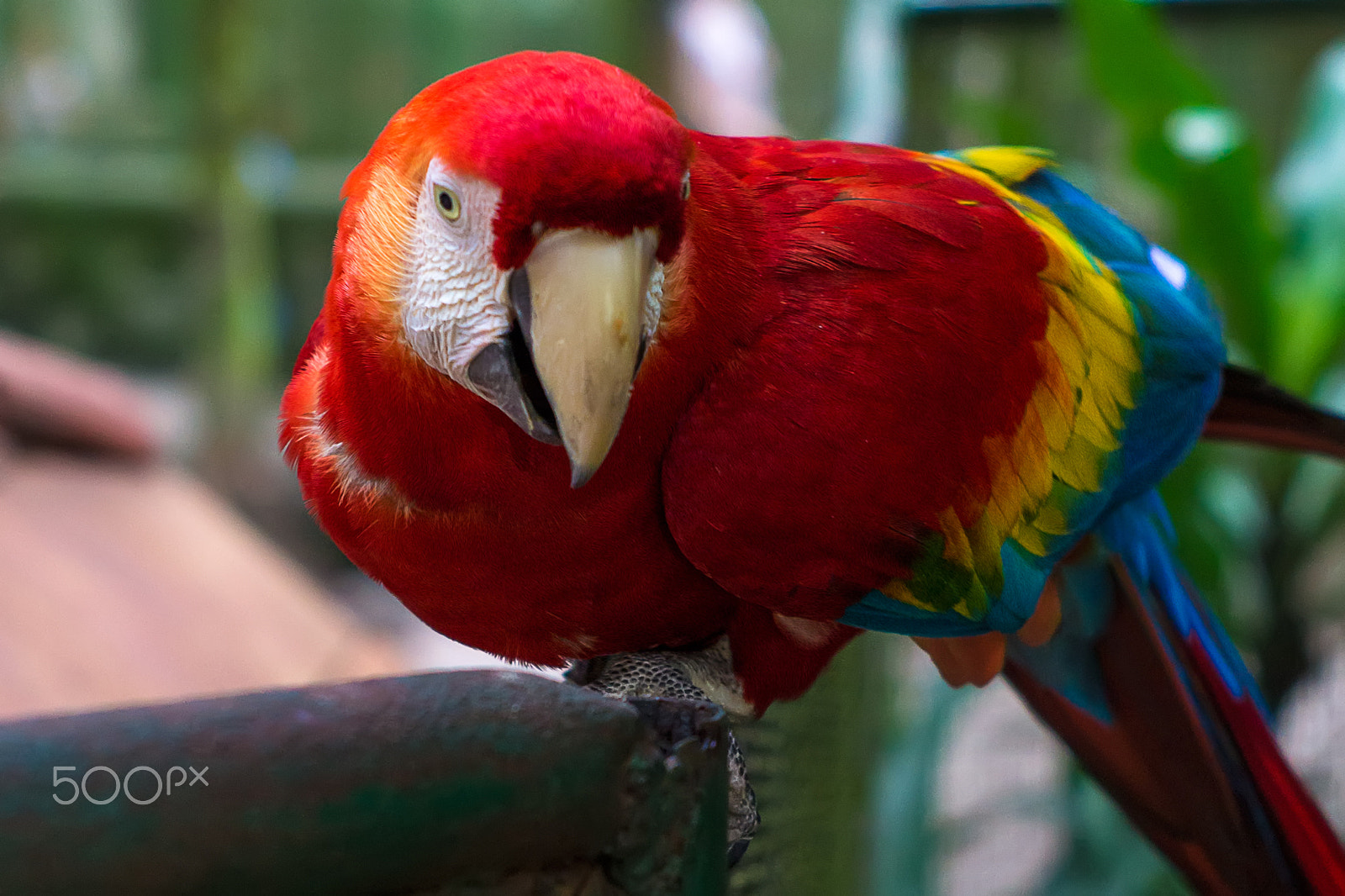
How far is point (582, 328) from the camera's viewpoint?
1.30 feet

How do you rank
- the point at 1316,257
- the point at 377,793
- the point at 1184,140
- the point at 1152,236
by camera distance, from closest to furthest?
the point at 377,793, the point at 1184,140, the point at 1316,257, the point at 1152,236

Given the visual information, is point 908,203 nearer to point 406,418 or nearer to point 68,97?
point 406,418

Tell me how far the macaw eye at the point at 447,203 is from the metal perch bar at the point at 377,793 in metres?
0.18

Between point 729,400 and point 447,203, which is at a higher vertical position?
point 447,203

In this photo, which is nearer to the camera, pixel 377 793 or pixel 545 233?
pixel 377 793

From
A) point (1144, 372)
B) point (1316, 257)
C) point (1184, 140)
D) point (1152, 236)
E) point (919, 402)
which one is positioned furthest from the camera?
point (1152, 236)

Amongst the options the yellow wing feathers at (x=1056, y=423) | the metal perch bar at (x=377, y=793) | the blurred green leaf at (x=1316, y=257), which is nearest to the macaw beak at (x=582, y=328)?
the metal perch bar at (x=377, y=793)

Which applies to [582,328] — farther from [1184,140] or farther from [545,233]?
[1184,140]

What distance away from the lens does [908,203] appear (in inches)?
22.8

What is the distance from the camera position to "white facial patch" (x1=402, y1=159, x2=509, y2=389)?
1.31 ft

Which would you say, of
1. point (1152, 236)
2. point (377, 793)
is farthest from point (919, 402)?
point (1152, 236)

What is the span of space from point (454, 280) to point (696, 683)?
0.27 metres

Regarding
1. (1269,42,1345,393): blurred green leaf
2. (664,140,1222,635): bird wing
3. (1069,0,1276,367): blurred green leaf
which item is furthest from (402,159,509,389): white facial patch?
(1269,42,1345,393): blurred green leaf

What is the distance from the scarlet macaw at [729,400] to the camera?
0.40 m
